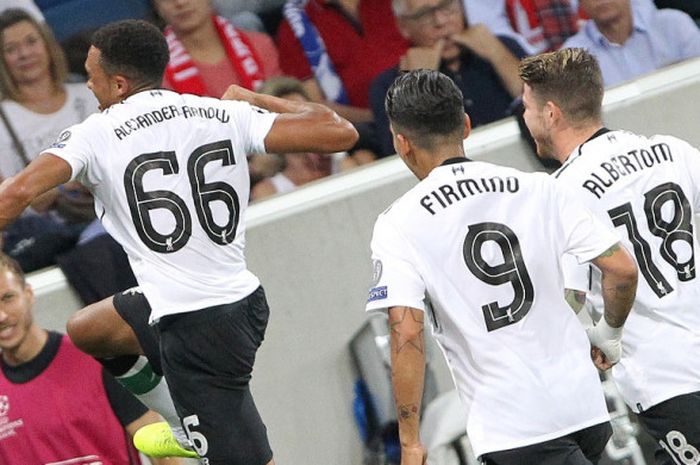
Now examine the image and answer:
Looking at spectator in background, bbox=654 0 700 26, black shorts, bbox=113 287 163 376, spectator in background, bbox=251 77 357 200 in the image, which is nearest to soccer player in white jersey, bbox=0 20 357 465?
black shorts, bbox=113 287 163 376

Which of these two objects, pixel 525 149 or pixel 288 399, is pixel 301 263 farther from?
pixel 525 149

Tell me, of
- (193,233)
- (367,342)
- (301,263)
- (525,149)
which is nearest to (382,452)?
(367,342)

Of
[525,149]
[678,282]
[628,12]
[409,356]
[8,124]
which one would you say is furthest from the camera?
[628,12]

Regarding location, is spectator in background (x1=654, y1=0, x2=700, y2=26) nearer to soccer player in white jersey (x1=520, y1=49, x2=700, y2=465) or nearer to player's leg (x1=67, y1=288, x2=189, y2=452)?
soccer player in white jersey (x1=520, y1=49, x2=700, y2=465)

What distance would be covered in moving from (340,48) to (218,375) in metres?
3.08

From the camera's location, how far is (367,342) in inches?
289

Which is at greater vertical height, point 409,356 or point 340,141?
point 340,141

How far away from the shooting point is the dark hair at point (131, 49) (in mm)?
5184

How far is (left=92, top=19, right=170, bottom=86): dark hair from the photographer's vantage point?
518 centimetres

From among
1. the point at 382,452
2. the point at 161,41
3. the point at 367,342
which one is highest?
the point at 161,41

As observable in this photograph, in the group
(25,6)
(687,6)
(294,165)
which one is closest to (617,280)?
(294,165)

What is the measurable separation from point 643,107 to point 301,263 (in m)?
2.19

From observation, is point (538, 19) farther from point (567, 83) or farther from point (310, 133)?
point (310, 133)

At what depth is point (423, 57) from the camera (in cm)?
807
